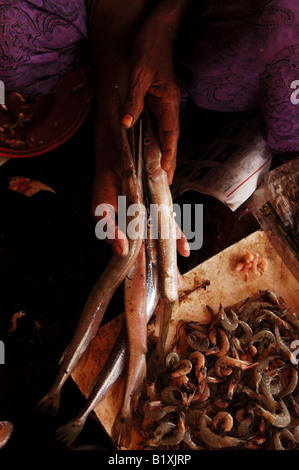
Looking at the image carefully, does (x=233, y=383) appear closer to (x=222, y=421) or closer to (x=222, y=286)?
(x=222, y=421)

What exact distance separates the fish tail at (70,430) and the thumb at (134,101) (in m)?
2.11

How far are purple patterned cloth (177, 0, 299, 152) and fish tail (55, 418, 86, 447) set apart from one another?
2552 mm

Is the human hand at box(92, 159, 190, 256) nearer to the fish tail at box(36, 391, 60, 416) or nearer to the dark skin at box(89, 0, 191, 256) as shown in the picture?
the dark skin at box(89, 0, 191, 256)

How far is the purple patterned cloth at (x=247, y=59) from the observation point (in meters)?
1.90

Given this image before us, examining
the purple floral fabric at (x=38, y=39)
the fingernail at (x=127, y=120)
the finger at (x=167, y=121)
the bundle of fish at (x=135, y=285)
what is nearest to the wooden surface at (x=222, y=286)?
the bundle of fish at (x=135, y=285)

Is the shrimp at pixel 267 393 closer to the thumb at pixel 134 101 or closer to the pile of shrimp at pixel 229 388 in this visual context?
the pile of shrimp at pixel 229 388

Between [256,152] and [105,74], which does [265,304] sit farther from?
[105,74]

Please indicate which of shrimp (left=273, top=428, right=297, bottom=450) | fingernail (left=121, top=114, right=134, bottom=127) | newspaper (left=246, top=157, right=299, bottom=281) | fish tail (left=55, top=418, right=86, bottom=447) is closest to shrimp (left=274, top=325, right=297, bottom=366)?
shrimp (left=273, top=428, right=297, bottom=450)

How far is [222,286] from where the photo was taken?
2986 millimetres

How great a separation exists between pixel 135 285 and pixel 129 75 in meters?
1.36

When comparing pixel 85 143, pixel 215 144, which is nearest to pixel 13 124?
pixel 85 143

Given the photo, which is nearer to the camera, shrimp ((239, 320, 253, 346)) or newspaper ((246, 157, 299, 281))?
shrimp ((239, 320, 253, 346))

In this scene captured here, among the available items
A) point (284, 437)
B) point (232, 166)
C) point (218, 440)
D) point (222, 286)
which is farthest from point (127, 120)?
point (284, 437)

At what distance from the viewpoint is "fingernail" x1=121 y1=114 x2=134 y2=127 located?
6.59ft
